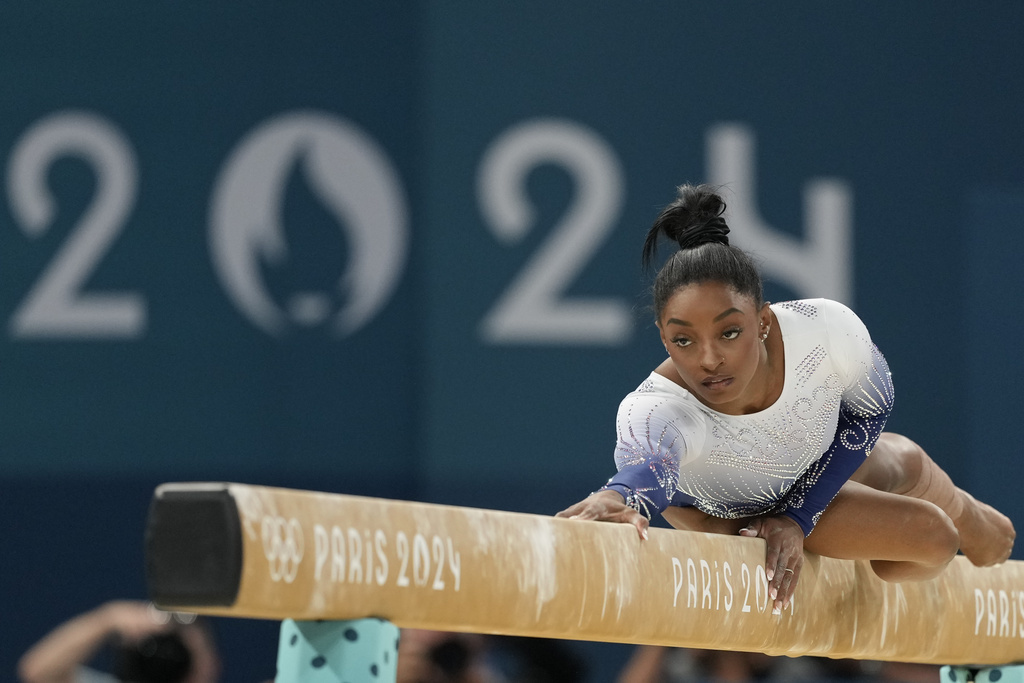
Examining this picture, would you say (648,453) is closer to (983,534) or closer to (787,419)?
(787,419)

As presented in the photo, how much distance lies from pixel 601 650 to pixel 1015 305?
235 cm

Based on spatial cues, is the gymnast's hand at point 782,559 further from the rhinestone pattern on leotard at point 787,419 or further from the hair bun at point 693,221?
the hair bun at point 693,221

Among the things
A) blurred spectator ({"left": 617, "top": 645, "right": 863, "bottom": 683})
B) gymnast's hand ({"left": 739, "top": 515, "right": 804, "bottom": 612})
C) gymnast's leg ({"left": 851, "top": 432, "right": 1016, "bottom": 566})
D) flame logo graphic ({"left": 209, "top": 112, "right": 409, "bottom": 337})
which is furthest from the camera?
flame logo graphic ({"left": 209, "top": 112, "right": 409, "bottom": 337})

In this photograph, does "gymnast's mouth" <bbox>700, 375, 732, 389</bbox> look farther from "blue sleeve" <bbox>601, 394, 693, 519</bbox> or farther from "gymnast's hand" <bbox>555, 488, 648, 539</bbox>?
"gymnast's hand" <bbox>555, 488, 648, 539</bbox>

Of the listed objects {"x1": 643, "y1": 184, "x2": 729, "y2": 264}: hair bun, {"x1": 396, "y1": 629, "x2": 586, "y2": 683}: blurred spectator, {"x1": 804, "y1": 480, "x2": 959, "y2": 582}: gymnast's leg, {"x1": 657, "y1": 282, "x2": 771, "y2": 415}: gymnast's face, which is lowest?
{"x1": 396, "y1": 629, "x2": 586, "y2": 683}: blurred spectator

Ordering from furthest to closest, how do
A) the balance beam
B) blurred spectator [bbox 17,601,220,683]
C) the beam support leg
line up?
1. blurred spectator [bbox 17,601,220,683]
2. the beam support leg
3. the balance beam

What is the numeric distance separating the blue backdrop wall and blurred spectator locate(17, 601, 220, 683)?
1.76 meters

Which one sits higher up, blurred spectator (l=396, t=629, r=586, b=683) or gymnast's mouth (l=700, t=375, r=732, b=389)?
gymnast's mouth (l=700, t=375, r=732, b=389)

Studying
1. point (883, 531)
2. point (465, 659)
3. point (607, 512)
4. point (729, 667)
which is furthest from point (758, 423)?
point (729, 667)

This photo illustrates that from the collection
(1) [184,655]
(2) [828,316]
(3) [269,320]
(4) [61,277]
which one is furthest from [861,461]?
(4) [61,277]

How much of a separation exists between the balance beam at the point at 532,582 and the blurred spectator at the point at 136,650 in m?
2.22

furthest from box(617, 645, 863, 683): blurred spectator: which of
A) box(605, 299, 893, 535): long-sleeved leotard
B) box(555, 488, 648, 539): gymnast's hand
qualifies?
box(555, 488, 648, 539): gymnast's hand

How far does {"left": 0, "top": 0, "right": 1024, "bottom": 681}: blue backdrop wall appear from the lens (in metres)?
5.97

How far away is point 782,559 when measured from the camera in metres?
2.57
